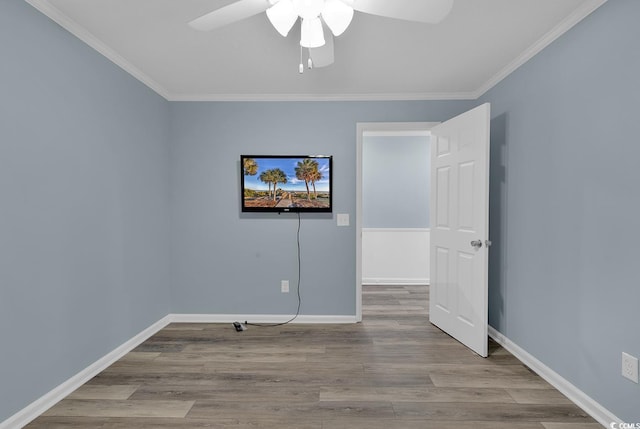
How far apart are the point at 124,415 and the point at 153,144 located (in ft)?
7.63

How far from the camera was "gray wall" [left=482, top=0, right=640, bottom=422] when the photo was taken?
1728 mm

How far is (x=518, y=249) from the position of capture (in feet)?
8.70

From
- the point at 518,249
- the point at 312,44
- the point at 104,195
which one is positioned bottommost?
the point at 518,249

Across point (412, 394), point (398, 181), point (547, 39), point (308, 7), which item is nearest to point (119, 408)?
point (412, 394)

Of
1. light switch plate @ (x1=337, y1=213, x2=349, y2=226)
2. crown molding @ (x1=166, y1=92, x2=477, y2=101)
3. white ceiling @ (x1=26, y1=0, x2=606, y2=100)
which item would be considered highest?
white ceiling @ (x1=26, y1=0, x2=606, y2=100)

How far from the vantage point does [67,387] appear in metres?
2.13

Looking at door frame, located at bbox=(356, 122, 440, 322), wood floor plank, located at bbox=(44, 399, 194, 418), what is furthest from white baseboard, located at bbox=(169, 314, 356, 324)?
wood floor plank, located at bbox=(44, 399, 194, 418)

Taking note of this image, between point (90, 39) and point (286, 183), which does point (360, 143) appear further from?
point (90, 39)

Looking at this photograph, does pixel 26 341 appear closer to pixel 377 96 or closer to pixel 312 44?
pixel 312 44

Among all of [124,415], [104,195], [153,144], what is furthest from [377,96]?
[124,415]

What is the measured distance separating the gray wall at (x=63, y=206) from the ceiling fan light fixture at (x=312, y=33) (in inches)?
62.8

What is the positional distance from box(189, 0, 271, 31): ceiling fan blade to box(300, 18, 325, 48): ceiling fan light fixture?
0.73 feet

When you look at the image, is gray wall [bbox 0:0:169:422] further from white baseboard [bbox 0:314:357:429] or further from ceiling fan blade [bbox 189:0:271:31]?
ceiling fan blade [bbox 189:0:271:31]

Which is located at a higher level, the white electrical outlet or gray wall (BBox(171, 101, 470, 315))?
gray wall (BBox(171, 101, 470, 315))
